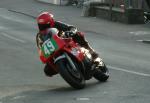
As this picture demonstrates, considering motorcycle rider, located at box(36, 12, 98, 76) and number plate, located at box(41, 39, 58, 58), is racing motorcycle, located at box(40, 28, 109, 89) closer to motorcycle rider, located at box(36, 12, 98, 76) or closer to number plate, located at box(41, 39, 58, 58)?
number plate, located at box(41, 39, 58, 58)

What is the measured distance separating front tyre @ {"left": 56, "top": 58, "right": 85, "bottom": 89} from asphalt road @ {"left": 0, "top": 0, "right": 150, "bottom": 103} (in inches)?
6.0

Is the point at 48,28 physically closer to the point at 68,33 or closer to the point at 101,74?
the point at 68,33

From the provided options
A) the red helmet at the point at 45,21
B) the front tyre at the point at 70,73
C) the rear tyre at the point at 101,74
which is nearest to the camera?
the front tyre at the point at 70,73

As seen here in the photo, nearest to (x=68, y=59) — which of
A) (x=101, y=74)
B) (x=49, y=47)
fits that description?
(x=49, y=47)

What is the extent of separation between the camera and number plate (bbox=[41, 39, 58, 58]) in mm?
12109

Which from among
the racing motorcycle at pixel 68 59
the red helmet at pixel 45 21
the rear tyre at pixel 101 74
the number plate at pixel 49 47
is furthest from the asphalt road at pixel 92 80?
the red helmet at pixel 45 21

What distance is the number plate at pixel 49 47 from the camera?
39.7ft

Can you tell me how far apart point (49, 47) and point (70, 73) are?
68cm

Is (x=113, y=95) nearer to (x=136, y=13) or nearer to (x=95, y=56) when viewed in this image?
(x=95, y=56)

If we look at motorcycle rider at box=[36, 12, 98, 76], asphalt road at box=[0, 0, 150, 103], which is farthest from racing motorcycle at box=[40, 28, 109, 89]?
asphalt road at box=[0, 0, 150, 103]

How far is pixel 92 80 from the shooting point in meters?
13.4

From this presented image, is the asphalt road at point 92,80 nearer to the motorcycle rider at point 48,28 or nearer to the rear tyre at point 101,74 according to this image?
the rear tyre at point 101,74

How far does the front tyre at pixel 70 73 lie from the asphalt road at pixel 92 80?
6.0 inches

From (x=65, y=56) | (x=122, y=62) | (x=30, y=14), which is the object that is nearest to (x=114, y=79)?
(x=65, y=56)
